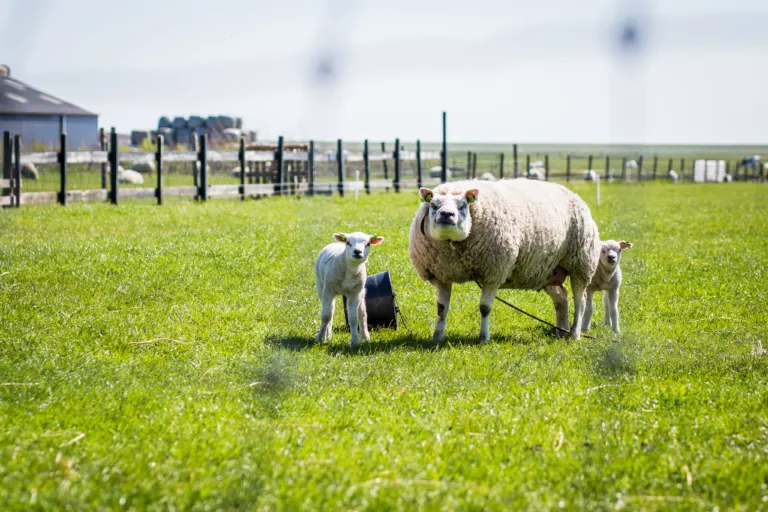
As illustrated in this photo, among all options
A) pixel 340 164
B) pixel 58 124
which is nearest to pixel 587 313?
pixel 340 164

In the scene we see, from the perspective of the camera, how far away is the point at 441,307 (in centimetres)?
916

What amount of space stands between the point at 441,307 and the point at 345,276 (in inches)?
51.6

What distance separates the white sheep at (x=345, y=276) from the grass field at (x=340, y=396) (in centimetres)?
33

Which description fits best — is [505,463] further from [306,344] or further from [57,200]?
[57,200]

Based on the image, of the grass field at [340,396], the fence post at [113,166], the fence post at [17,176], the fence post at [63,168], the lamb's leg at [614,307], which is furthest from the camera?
the fence post at [113,166]

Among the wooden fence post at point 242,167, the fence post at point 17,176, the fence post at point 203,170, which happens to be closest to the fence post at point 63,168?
the fence post at point 17,176

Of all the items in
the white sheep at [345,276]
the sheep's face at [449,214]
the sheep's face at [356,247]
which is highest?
the sheep's face at [449,214]

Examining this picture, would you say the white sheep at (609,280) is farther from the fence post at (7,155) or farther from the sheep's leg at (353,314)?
the fence post at (7,155)

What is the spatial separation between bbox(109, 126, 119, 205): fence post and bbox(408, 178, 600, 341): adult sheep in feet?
46.6

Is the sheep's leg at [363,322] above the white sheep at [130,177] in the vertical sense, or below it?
below

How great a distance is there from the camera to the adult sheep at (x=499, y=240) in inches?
347

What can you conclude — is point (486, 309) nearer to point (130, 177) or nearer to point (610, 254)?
point (610, 254)

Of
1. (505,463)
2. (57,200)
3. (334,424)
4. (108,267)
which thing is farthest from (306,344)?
(57,200)

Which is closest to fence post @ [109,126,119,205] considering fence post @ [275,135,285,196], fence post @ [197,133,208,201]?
fence post @ [197,133,208,201]
